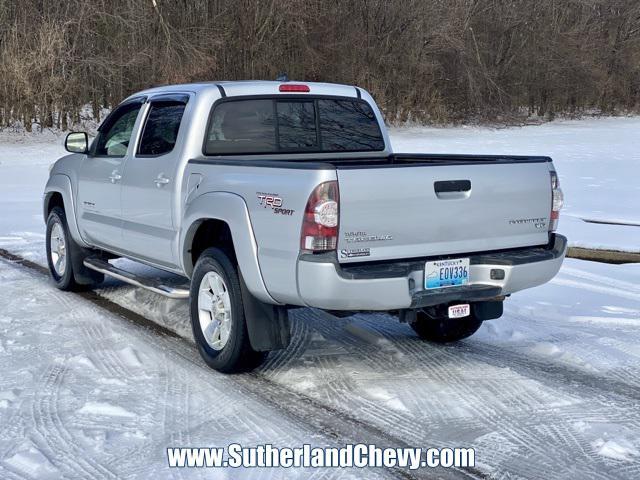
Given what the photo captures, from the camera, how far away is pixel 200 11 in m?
32.8

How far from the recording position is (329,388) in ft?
16.6

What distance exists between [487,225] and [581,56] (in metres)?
44.7

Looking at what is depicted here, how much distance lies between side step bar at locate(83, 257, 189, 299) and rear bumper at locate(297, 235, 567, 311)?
1.52 metres

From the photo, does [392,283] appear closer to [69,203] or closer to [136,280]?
[136,280]

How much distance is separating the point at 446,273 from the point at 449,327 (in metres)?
1.36

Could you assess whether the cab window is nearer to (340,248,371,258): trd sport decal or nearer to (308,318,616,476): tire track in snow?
(340,248,371,258): trd sport decal

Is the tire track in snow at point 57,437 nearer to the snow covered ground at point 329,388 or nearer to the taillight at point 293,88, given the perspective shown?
the snow covered ground at point 329,388

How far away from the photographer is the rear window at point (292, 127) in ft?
19.1

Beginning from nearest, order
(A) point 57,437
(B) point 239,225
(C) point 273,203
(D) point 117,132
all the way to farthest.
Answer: (A) point 57,437
(C) point 273,203
(B) point 239,225
(D) point 117,132

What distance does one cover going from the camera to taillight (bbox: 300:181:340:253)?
14.5ft

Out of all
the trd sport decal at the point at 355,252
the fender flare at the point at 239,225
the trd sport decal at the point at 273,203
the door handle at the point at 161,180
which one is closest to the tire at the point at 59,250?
the door handle at the point at 161,180

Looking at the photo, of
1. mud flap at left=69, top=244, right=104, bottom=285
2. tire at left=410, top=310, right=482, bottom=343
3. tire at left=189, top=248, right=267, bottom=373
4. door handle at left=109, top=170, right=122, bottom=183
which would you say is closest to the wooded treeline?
mud flap at left=69, top=244, right=104, bottom=285

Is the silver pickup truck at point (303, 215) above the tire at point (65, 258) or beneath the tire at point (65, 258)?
above

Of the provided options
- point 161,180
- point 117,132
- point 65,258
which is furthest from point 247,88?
point 65,258
